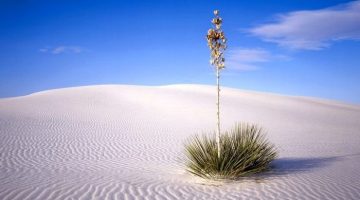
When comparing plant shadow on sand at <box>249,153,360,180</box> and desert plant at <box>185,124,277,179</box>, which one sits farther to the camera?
plant shadow on sand at <box>249,153,360,180</box>

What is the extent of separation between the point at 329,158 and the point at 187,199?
6.50 meters

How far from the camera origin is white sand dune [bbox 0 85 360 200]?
21.3ft

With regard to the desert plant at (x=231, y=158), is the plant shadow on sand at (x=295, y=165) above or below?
below

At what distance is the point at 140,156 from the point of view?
37.5 ft

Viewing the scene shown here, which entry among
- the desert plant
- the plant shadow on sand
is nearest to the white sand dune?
the plant shadow on sand

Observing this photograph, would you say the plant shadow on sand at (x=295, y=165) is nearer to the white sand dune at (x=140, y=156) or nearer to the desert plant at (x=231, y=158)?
the white sand dune at (x=140, y=156)

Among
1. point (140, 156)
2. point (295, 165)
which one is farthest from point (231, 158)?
point (140, 156)

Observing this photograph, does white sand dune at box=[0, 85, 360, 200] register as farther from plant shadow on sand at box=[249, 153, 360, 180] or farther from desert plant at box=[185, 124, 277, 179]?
desert plant at box=[185, 124, 277, 179]

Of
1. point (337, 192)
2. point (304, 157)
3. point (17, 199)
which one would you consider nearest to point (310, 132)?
point (304, 157)

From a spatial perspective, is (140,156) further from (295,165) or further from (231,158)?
(295,165)

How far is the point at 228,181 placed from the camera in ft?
23.5

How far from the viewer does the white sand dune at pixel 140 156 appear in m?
6.50

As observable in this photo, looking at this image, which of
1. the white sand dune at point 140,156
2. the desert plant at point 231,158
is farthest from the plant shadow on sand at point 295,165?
the desert plant at point 231,158

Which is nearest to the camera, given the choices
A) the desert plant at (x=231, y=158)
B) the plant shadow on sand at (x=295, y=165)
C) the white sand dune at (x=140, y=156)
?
the white sand dune at (x=140, y=156)
